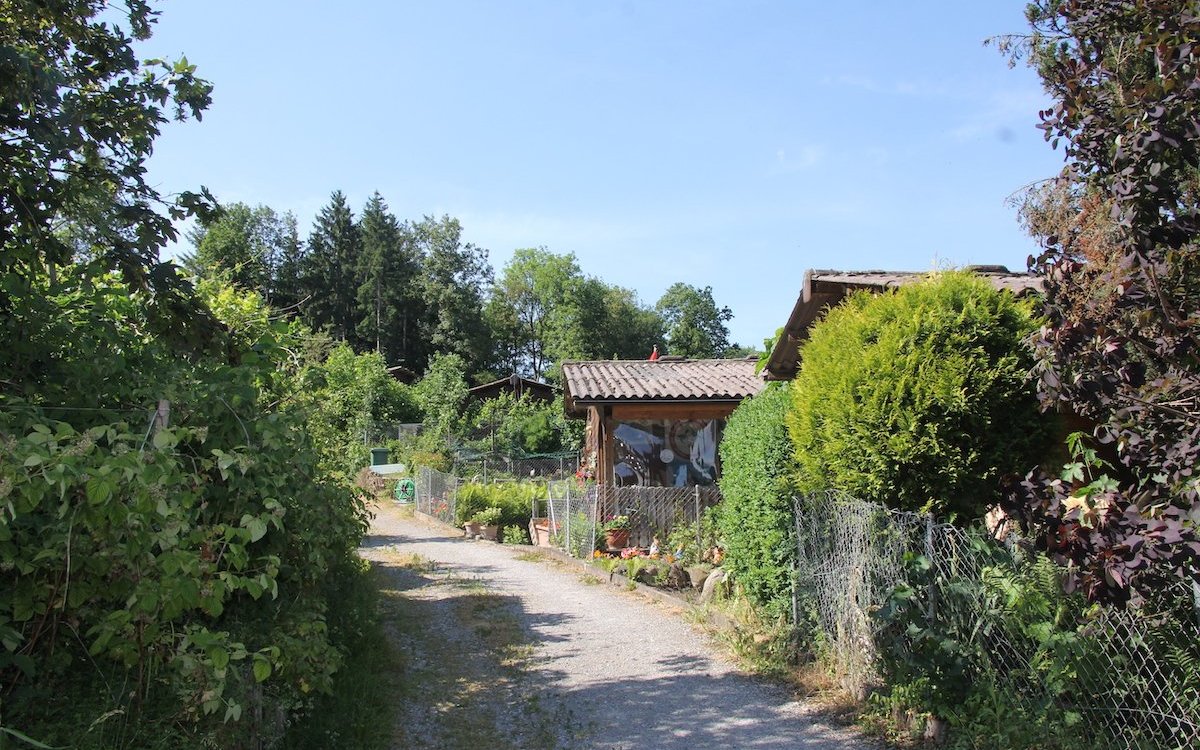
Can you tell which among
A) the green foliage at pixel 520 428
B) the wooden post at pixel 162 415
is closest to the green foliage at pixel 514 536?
the green foliage at pixel 520 428

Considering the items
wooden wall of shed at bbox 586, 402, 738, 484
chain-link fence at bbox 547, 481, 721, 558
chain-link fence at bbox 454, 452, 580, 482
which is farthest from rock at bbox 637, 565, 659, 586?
chain-link fence at bbox 454, 452, 580, 482

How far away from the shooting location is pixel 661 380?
15.9m

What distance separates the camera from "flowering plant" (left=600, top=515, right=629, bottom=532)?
13102 millimetres

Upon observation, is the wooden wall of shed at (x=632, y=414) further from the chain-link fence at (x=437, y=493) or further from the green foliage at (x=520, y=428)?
the green foliage at (x=520, y=428)

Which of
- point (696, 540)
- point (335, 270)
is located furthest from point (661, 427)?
point (335, 270)

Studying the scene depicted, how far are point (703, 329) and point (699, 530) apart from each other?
57.0 m

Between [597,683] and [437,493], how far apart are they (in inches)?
A: 570

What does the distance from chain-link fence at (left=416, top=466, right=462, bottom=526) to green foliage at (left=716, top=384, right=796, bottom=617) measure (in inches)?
446

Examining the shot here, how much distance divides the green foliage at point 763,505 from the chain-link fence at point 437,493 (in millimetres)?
11319

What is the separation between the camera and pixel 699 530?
11.5 m

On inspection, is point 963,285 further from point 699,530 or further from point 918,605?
point 699,530

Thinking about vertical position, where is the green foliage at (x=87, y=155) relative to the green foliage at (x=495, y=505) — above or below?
above

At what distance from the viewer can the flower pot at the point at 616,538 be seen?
13.1 m

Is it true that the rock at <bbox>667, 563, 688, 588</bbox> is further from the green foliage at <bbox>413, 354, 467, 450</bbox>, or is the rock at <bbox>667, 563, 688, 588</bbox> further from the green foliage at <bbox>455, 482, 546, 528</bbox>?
the green foliage at <bbox>413, 354, 467, 450</bbox>
